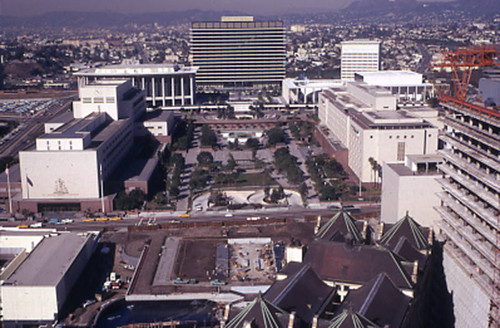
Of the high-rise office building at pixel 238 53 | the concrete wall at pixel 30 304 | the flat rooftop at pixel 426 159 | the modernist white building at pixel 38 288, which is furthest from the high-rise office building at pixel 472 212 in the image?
the high-rise office building at pixel 238 53

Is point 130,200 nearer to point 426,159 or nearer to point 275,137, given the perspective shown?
point 426,159

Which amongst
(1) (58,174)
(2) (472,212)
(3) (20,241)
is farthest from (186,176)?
(2) (472,212)

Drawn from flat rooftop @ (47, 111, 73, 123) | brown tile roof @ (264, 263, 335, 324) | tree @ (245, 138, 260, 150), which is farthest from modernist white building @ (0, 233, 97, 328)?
tree @ (245, 138, 260, 150)

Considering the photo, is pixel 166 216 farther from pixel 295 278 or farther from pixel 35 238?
pixel 295 278

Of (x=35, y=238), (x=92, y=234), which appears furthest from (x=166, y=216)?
(x=35, y=238)

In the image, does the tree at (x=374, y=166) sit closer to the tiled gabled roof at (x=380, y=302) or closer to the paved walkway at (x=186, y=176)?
the paved walkway at (x=186, y=176)
